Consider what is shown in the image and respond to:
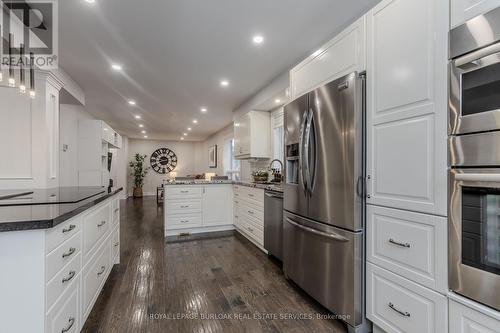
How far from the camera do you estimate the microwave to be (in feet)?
3.24

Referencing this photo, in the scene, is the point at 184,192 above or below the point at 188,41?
below

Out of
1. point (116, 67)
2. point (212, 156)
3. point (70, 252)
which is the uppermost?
point (116, 67)

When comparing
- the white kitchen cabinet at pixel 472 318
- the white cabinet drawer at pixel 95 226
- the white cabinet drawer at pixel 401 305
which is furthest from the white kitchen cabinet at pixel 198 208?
the white kitchen cabinet at pixel 472 318

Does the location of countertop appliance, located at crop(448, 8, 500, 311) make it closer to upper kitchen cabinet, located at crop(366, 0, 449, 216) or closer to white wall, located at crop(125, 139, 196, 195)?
upper kitchen cabinet, located at crop(366, 0, 449, 216)

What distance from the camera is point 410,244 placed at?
1.32m

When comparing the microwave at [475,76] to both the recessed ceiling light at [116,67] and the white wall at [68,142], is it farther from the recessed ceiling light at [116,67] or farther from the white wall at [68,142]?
the white wall at [68,142]

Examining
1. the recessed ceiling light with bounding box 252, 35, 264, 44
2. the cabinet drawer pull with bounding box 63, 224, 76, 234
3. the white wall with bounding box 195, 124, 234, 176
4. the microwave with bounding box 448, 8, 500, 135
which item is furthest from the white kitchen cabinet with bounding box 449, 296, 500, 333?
the white wall with bounding box 195, 124, 234, 176

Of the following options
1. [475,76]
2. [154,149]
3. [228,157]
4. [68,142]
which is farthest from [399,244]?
[154,149]

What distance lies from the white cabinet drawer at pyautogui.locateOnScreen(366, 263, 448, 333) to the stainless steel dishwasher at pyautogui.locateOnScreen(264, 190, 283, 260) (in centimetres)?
125

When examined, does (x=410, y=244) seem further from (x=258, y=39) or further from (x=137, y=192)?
(x=137, y=192)

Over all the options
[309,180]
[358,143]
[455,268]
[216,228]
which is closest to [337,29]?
[358,143]

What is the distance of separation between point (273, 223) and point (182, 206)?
1855 millimetres

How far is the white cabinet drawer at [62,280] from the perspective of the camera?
3.63 feet

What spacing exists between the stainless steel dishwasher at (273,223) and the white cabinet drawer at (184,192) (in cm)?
153
